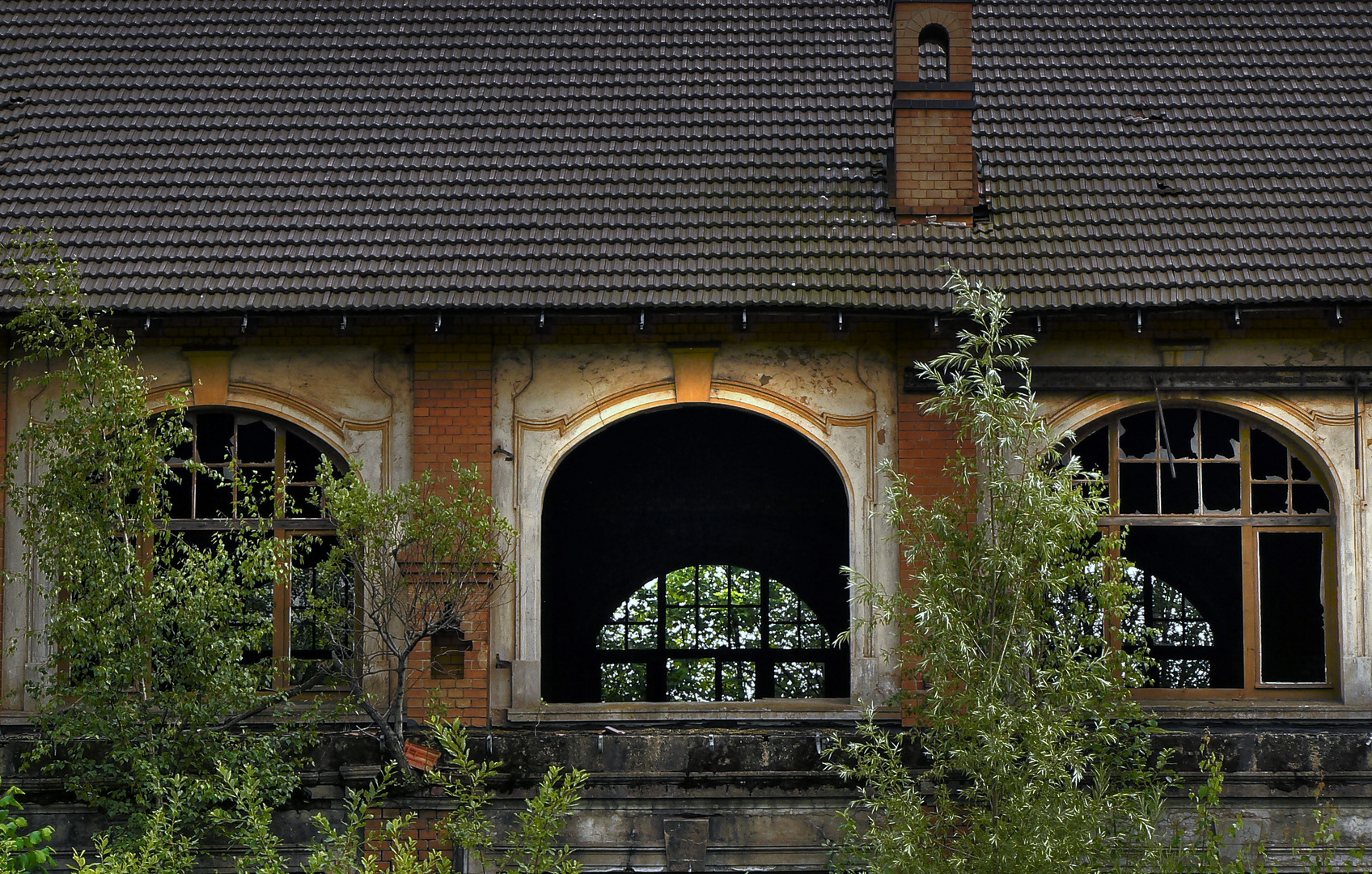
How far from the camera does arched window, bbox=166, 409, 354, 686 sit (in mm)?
9453

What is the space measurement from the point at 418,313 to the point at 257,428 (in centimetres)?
247

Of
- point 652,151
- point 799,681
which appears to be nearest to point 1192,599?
point 799,681

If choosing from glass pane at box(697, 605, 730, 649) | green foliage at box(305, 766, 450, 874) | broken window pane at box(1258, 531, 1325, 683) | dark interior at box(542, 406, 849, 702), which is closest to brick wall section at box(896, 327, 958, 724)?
green foliage at box(305, 766, 450, 874)

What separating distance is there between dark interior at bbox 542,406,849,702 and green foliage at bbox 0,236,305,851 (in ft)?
19.2

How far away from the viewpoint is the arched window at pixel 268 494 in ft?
31.0

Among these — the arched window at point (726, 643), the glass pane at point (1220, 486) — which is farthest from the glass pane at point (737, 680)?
the glass pane at point (1220, 486)

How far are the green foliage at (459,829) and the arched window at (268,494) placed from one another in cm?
138

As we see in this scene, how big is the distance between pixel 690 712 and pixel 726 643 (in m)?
7.29

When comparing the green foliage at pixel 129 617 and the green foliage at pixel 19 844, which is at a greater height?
the green foliage at pixel 129 617

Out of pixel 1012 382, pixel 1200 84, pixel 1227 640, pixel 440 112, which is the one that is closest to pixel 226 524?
pixel 440 112

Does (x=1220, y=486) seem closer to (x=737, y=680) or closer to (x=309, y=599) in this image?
(x=737, y=680)

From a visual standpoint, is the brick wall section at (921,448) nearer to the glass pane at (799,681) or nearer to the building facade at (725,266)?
the building facade at (725,266)

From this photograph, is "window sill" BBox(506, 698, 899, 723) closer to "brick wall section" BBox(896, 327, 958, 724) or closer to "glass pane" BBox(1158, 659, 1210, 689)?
"brick wall section" BBox(896, 327, 958, 724)

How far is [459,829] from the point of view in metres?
8.37
